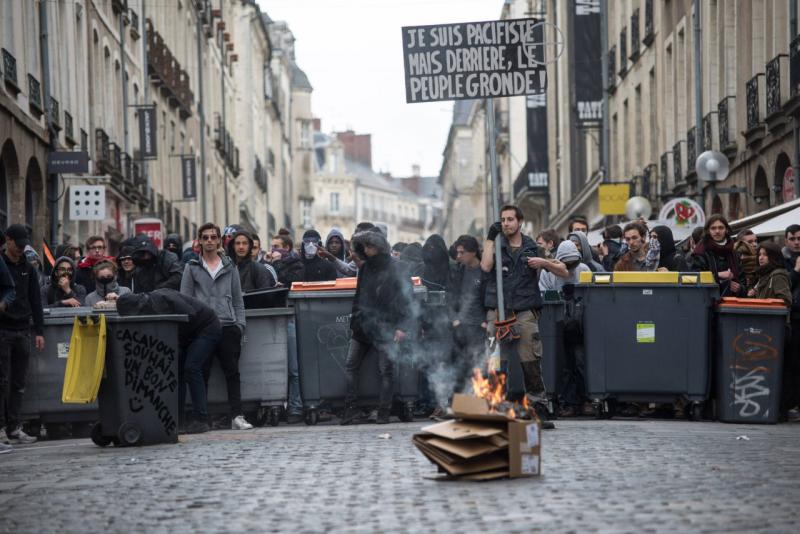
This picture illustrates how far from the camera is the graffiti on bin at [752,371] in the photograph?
1423 cm

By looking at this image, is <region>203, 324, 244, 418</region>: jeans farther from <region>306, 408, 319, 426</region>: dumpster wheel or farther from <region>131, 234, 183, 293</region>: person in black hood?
<region>306, 408, 319, 426</region>: dumpster wheel

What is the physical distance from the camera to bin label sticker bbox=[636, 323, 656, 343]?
47.5 feet

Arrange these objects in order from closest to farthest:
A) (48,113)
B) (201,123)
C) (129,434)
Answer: (129,434), (48,113), (201,123)

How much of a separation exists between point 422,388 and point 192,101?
39276 mm

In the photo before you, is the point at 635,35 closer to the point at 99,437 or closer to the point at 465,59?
the point at 465,59

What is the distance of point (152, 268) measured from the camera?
14.6 m

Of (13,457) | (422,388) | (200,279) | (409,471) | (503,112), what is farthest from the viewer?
(503,112)

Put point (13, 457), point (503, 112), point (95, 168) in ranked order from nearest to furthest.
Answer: point (13, 457) < point (95, 168) < point (503, 112)

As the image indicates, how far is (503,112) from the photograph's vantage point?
82.6 meters

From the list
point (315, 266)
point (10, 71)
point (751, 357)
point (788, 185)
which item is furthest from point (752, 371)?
point (10, 71)

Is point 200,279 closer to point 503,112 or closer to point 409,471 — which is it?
point 409,471

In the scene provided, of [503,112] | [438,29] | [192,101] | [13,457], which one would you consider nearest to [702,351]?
[438,29]

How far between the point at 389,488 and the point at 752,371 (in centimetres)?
613

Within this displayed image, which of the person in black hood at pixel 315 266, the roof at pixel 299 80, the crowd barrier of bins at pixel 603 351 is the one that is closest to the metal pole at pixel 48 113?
the person in black hood at pixel 315 266
